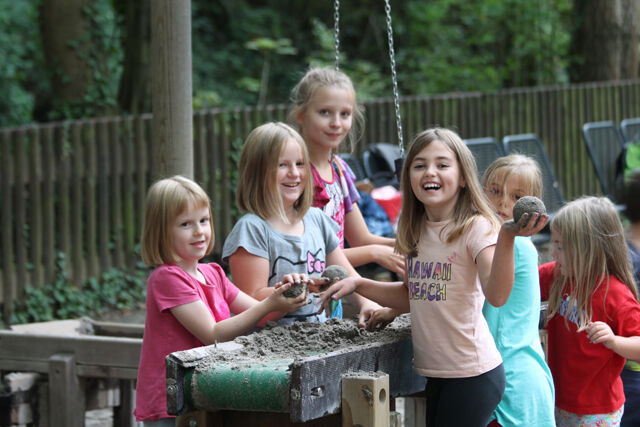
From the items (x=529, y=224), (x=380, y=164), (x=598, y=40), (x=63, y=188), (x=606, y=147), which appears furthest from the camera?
(x=598, y=40)

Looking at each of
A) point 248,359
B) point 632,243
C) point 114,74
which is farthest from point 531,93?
point 248,359

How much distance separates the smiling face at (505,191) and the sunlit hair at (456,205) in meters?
0.61

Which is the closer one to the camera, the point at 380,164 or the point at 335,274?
the point at 335,274

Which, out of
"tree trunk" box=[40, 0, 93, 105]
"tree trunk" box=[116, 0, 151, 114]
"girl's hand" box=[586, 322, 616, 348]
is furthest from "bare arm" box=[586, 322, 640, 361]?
"tree trunk" box=[40, 0, 93, 105]

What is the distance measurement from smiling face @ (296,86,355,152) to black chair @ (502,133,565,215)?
12.1 ft

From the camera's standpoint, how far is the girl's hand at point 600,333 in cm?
299

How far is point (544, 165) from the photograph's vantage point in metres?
8.17

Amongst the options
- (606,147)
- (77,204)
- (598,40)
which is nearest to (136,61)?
(77,204)

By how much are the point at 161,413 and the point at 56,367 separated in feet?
3.59

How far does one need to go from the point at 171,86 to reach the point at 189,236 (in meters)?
1.09

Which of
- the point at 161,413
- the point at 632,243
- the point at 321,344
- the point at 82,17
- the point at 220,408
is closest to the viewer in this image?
the point at 220,408

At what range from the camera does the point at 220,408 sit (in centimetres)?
257

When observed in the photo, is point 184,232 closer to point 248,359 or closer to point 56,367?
point 248,359

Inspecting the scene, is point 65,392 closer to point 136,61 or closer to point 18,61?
point 136,61
